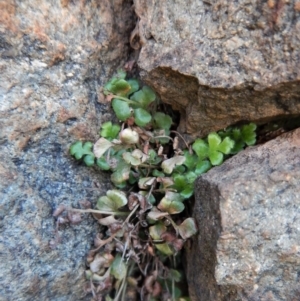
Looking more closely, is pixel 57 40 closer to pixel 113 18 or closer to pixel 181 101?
pixel 113 18

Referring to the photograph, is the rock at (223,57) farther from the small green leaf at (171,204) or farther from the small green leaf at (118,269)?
the small green leaf at (118,269)

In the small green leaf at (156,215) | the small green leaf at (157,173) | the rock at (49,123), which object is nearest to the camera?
the rock at (49,123)

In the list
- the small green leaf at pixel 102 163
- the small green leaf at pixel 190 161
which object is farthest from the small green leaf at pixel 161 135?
the small green leaf at pixel 102 163

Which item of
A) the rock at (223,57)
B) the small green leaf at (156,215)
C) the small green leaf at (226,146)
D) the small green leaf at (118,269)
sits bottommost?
the small green leaf at (118,269)

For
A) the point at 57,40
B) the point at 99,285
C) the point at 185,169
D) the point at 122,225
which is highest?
the point at 57,40

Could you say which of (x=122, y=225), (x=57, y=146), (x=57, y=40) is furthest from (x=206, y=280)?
(x=57, y=40)

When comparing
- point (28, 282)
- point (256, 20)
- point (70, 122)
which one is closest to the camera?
point (256, 20)

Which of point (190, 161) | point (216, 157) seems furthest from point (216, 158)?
point (190, 161)
